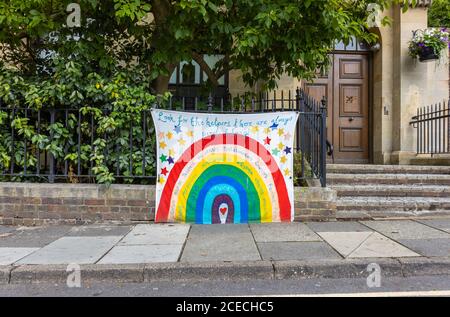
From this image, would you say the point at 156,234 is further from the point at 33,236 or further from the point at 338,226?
the point at 338,226

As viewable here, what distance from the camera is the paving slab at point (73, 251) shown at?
14.5 feet

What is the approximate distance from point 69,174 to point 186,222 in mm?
2139

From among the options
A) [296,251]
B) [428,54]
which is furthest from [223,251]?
[428,54]

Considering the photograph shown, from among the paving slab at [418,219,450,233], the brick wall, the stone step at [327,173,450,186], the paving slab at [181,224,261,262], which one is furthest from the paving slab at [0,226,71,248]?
the paving slab at [418,219,450,233]

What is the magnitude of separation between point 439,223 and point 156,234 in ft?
14.2

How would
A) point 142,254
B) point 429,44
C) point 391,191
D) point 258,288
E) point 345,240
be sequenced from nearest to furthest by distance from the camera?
point 258,288, point 142,254, point 345,240, point 391,191, point 429,44

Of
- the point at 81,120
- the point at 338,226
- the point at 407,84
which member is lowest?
the point at 338,226

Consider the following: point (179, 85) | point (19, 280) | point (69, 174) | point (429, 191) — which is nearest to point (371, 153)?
point (429, 191)

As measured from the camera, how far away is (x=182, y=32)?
5.83m

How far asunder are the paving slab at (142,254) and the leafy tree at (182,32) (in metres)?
2.91

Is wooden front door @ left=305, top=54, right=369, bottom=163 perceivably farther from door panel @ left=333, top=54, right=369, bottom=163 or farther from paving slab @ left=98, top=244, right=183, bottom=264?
paving slab @ left=98, top=244, right=183, bottom=264

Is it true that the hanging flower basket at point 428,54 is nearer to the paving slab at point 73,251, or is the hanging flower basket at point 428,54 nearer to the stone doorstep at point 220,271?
the stone doorstep at point 220,271

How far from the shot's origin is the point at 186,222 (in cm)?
632

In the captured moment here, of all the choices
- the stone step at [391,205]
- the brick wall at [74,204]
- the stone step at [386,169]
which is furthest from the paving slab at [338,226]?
the stone step at [386,169]
